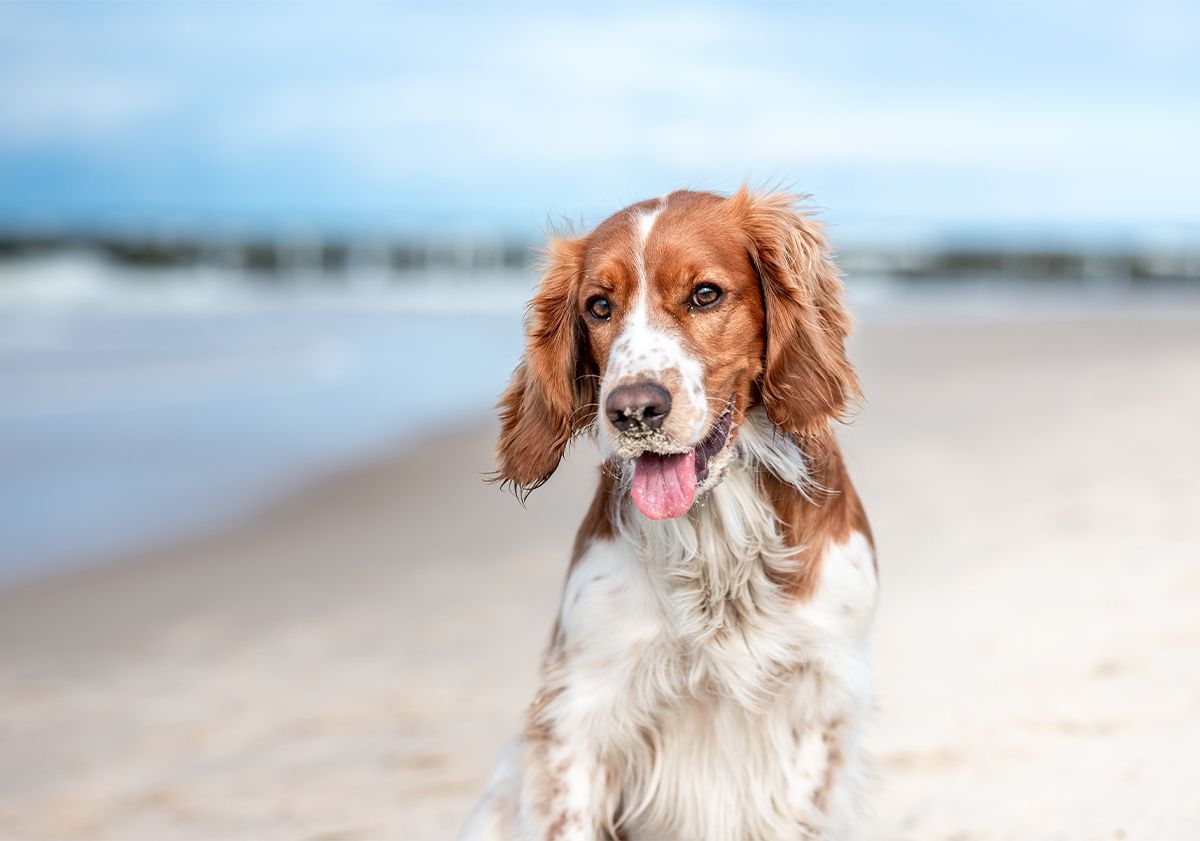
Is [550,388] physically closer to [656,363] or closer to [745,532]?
[656,363]

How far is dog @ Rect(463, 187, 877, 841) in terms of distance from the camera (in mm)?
3613

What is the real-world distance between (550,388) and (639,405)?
2.00 ft

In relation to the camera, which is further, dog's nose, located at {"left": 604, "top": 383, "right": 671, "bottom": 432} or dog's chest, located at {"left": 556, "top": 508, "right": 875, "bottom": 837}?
dog's chest, located at {"left": 556, "top": 508, "right": 875, "bottom": 837}

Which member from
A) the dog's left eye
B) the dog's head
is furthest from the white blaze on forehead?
the dog's left eye

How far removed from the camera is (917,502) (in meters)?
8.16

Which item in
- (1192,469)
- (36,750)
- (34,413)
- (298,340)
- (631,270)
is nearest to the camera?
(631,270)

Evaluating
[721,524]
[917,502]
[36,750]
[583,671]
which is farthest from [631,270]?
[917,502]

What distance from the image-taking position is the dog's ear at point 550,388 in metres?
3.82

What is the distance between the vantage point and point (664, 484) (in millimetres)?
3377

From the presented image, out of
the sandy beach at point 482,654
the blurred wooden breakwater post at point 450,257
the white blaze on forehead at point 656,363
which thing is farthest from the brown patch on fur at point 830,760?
the blurred wooden breakwater post at point 450,257

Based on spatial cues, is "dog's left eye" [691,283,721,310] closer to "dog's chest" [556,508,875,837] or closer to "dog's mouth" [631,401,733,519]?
"dog's mouth" [631,401,733,519]

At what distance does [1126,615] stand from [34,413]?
888 cm

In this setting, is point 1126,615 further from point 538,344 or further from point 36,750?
point 36,750

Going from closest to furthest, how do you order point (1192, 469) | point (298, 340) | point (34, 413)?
point (1192, 469) → point (34, 413) → point (298, 340)
